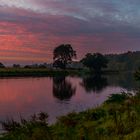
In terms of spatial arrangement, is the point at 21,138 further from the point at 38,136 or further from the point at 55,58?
the point at 55,58

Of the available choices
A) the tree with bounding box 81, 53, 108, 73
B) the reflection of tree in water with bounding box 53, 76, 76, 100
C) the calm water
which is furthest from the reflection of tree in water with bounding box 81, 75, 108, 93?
the tree with bounding box 81, 53, 108, 73

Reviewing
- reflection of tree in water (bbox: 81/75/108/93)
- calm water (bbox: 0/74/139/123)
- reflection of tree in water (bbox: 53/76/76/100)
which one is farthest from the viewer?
reflection of tree in water (bbox: 81/75/108/93)

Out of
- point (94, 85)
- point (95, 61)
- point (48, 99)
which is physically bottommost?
point (94, 85)

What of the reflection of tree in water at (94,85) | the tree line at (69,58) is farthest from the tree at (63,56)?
the reflection of tree in water at (94,85)

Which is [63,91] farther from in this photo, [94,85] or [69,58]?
[69,58]

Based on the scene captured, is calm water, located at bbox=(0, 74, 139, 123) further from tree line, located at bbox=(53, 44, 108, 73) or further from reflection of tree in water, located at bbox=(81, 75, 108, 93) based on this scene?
tree line, located at bbox=(53, 44, 108, 73)

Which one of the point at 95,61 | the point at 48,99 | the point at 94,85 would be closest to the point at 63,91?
the point at 48,99

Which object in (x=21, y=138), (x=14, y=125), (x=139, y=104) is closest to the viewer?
(x=21, y=138)

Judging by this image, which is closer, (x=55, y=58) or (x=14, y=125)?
(x=14, y=125)

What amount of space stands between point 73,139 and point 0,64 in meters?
147

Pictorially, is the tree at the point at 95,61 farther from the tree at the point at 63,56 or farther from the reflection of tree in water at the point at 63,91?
the reflection of tree in water at the point at 63,91

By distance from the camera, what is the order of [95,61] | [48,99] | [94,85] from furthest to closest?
1. [95,61]
2. [94,85]
3. [48,99]

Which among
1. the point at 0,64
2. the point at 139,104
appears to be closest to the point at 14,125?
the point at 139,104

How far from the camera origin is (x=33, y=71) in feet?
419
